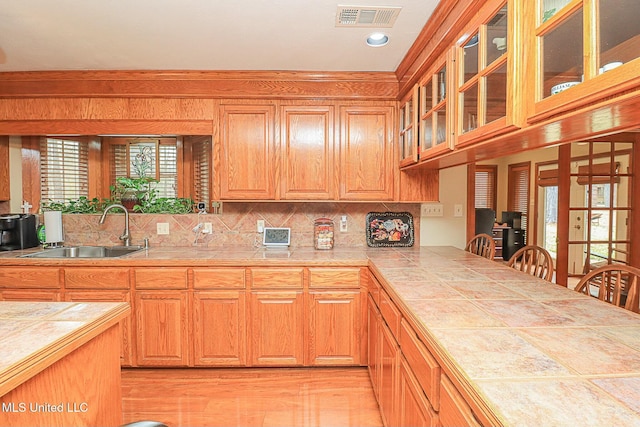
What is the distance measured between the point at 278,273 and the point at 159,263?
2.89 feet

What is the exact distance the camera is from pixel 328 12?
197 centimetres

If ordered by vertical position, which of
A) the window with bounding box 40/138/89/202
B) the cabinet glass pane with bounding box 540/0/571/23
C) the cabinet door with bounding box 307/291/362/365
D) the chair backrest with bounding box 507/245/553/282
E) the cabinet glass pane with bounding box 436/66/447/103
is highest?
the cabinet glass pane with bounding box 436/66/447/103

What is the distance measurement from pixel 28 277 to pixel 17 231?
0.59 m

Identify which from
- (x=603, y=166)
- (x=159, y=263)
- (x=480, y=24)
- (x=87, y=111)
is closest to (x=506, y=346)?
(x=480, y=24)

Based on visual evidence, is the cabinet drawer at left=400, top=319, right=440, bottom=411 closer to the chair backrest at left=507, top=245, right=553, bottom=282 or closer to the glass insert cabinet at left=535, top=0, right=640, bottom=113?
the glass insert cabinet at left=535, top=0, right=640, bottom=113

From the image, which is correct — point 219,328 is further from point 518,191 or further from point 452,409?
point 518,191

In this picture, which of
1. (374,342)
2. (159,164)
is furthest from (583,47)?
(159,164)

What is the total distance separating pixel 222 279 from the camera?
2.68 m

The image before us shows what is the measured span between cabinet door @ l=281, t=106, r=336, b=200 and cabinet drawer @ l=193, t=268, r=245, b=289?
0.75 meters

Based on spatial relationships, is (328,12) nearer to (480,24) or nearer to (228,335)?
(480,24)

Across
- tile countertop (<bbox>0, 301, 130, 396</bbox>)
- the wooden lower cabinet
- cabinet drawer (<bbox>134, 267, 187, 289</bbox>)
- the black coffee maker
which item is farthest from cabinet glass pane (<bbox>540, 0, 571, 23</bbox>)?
the black coffee maker

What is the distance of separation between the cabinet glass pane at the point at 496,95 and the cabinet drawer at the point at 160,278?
2242 mm

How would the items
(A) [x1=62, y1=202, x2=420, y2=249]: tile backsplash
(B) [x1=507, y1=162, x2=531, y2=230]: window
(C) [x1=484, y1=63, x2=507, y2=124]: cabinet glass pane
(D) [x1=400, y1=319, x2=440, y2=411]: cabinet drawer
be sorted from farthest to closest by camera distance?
(B) [x1=507, y1=162, x2=531, y2=230]: window, (A) [x1=62, y1=202, x2=420, y2=249]: tile backsplash, (C) [x1=484, y1=63, x2=507, y2=124]: cabinet glass pane, (D) [x1=400, y1=319, x2=440, y2=411]: cabinet drawer

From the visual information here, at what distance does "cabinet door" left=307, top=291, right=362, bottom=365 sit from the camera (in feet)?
8.84
